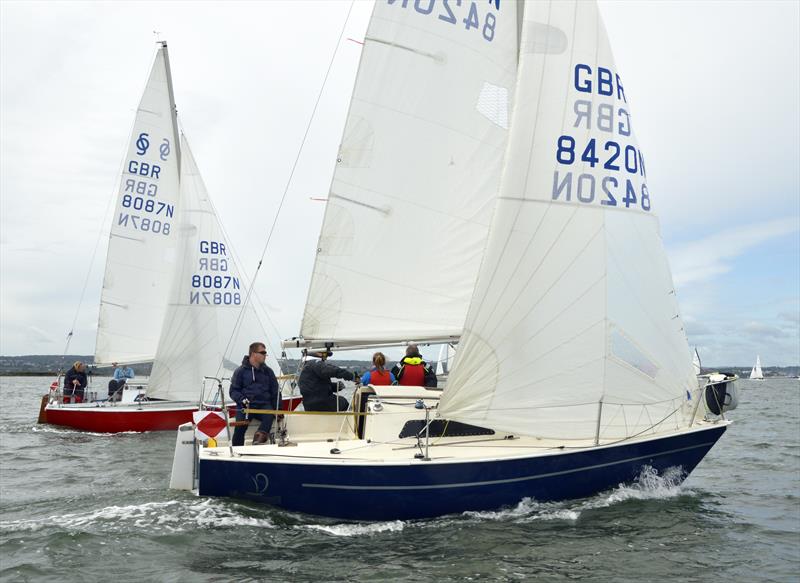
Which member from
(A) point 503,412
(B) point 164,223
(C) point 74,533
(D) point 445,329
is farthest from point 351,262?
(B) point 164,223

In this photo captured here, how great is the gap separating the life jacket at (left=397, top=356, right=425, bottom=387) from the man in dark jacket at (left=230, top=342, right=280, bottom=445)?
1778mm

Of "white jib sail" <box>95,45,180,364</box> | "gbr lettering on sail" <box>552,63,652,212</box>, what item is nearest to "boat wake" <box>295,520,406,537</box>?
"gbr lettering on sail" <box>552,63,652,212</box>

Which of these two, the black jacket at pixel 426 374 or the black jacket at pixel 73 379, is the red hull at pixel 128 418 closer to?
the black jacket at pixel 73 379

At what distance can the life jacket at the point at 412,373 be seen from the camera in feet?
32.1

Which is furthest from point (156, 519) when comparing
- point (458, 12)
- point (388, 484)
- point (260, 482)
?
point (458, 12)

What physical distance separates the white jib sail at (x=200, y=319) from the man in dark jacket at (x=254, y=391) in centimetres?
960

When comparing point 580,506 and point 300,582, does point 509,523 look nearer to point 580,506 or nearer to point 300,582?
point 580,506

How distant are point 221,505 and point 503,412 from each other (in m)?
3.19

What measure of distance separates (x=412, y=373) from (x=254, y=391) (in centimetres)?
222

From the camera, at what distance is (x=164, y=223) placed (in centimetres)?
2170

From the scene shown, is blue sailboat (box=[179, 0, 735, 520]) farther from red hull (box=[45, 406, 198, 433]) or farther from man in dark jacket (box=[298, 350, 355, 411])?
red hull (box=[45, 406, 198, 433])

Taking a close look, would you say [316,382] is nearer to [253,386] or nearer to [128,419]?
[253,386]

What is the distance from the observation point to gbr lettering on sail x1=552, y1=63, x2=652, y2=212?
333 inches

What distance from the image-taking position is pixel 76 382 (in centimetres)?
2048
